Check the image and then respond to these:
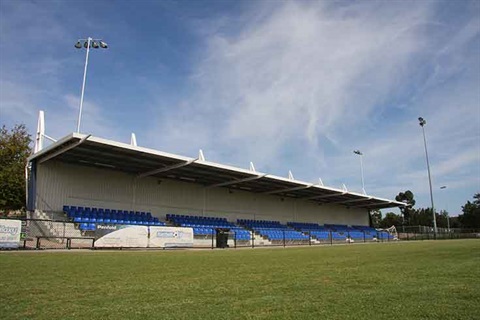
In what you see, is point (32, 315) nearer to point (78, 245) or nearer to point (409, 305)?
point (409, 305)

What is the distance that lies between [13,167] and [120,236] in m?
21.3

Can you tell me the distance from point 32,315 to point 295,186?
39.2 meters

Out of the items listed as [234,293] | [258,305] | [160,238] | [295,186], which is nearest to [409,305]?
[258,305]

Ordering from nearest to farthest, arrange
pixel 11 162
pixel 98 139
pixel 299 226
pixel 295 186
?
pixel 98 139, pixel 11 162, pixel 295 186, pixel 299 226

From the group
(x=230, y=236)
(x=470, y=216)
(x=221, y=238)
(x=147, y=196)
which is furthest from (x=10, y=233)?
(x=470, y=216)

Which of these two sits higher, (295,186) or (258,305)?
(295,186)

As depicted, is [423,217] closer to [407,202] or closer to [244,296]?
[407,202]

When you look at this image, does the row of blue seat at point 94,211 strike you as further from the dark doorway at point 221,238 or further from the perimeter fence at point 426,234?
the perimeter fence at point 426,234

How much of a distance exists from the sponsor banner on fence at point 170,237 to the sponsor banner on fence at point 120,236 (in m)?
0.57

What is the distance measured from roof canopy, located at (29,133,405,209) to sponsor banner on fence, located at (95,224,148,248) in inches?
241

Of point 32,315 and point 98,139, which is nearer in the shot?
point 32,315

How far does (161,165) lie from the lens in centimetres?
3142

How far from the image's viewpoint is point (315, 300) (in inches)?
202

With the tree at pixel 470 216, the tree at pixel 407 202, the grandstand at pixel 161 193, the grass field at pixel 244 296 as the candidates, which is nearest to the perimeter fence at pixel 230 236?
the grandstand at pixel 161 193
